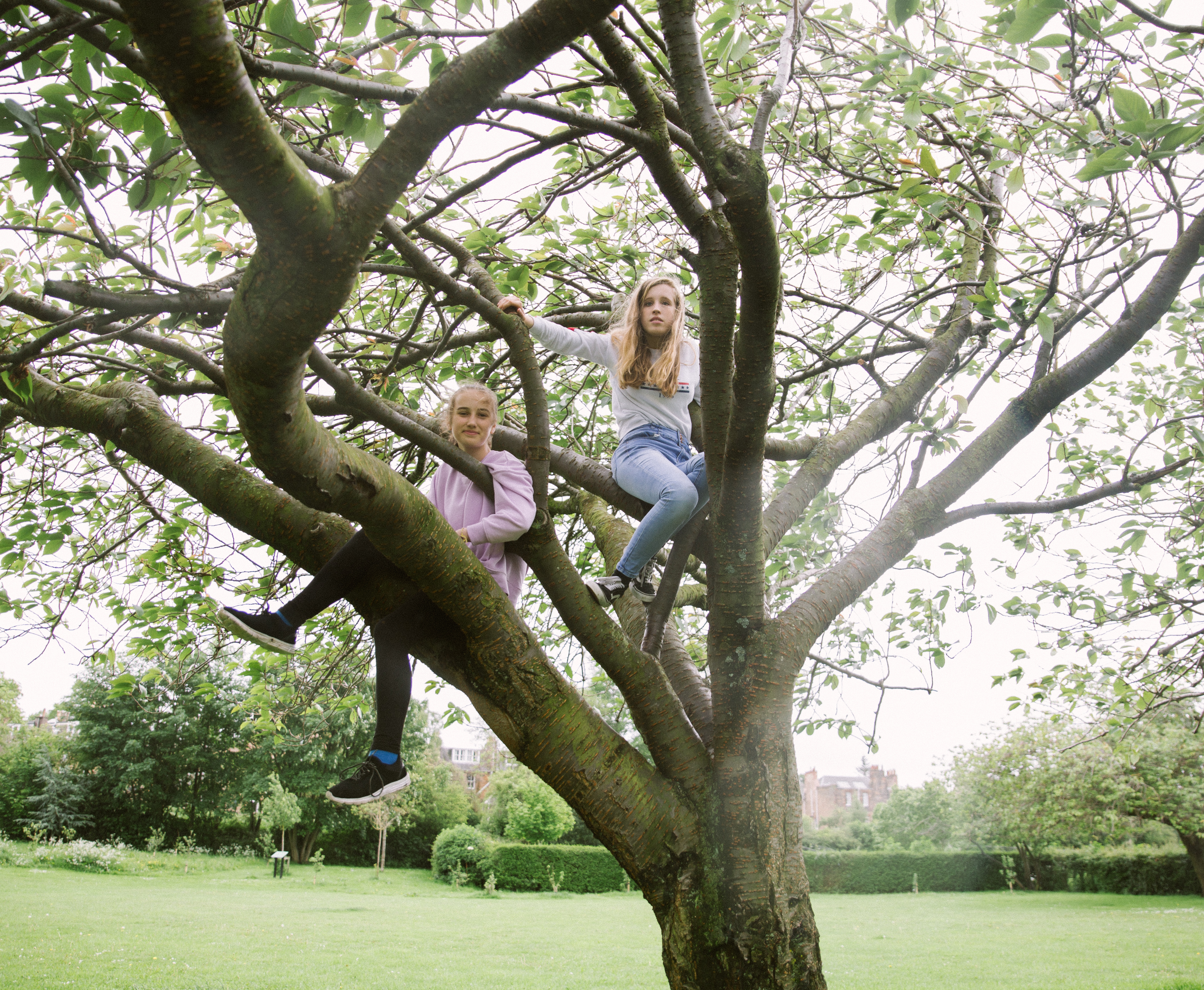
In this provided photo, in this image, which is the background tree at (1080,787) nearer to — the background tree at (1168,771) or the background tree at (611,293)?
the background tree at (1168,771)

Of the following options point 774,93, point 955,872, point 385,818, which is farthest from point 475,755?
point 774,93

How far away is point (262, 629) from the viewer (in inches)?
106

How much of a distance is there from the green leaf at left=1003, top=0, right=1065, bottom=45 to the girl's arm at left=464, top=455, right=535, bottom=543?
6.09ft

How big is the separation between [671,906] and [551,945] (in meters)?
10.8

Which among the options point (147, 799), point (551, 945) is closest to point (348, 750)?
point (147, 799)

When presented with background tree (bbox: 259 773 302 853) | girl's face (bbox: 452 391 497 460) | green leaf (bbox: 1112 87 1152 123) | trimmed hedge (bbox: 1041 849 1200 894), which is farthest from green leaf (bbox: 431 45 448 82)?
trimmed hedge (bbox: 1041 849 1200 894)

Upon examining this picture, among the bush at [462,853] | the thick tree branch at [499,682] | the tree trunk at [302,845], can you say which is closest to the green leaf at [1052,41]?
the thick tree branch at [499,682]

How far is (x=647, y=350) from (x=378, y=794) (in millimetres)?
2116

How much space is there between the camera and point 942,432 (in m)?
3.71

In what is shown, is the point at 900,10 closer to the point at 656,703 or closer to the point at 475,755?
the point at 656,703

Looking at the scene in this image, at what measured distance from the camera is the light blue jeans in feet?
9.77

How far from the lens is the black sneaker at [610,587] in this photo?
2900 millimetres

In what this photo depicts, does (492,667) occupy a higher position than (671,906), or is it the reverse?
(492,667)

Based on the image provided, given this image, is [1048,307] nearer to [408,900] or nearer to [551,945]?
[551,945]
